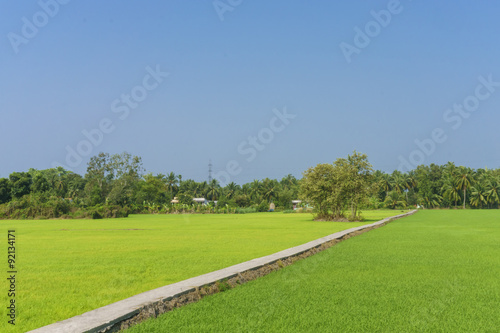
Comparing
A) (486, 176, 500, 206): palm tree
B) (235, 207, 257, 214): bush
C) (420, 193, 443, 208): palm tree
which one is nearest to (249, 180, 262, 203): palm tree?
(235, 207, 257, 214): bush

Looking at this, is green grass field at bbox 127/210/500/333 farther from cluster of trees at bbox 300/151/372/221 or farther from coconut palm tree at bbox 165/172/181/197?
coconut palm tree at bbox 165/172/181/197

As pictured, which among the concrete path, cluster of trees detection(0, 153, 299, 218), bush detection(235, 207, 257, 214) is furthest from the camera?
bush detection(235, 207, 257, 214)

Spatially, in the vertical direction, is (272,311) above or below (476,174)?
below

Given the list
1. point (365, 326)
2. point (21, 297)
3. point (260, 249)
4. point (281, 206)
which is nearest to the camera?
point (365, 326)

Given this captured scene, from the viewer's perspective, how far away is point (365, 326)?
502cm

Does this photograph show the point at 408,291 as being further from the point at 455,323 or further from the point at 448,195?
the point at 448,195

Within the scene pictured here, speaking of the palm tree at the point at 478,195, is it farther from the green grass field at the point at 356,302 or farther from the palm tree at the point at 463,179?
the green grass field at the point at 356,302

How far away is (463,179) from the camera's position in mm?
92562

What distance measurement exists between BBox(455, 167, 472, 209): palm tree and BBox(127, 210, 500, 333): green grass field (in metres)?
91.8

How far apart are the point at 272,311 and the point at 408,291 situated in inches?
102

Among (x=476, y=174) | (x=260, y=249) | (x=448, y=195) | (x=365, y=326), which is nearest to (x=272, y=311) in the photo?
(x=365, y=326)

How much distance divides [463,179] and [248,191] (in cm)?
5087

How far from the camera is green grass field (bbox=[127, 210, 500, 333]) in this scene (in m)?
5.06

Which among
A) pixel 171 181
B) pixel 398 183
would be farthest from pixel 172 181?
pixel 398 183
